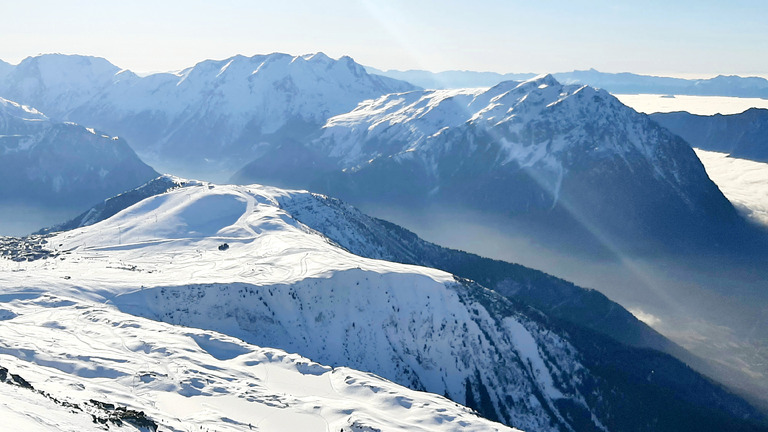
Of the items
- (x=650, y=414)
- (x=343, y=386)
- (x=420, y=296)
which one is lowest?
(x=650, y=414)

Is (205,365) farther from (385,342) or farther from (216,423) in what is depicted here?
(385,342)

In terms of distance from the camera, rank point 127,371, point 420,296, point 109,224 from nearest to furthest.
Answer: point 127,371
point 420,296
point 109,224

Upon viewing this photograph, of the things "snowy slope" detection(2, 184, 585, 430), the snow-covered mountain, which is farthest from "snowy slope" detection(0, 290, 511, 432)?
"snowy slope" detection(2, 184, 585, 430)

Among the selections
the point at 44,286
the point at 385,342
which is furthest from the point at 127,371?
the point at 385,342

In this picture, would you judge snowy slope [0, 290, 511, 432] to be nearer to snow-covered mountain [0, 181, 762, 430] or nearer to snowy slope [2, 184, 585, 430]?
snow-covered mountain [0, 181, 762, 430]

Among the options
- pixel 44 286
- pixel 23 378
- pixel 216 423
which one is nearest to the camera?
pixel 23 378

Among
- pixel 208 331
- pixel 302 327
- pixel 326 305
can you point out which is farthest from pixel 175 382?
pixel 326 305
